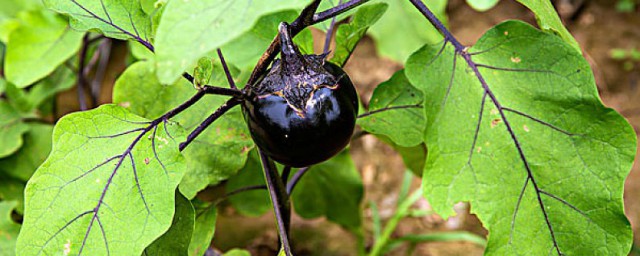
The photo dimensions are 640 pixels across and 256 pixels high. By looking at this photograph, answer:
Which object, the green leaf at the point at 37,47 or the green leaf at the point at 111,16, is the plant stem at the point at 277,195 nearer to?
the green leaf at the point at 111,16

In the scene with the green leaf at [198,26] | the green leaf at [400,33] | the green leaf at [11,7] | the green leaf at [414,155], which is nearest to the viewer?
the green leaf at [198,26]

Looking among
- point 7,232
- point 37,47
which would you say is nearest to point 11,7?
point 37,47

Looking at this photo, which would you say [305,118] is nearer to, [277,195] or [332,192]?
[277,195]

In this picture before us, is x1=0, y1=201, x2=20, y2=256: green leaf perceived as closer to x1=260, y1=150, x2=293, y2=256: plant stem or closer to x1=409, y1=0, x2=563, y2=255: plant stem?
x1=260, y1=150, x2=293, y2=256: plant stem

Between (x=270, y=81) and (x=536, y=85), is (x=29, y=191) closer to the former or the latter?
(x=270, y=81)

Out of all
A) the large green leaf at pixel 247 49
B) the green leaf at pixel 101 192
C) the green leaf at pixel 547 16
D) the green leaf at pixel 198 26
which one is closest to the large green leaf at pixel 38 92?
the large green leaf at pixel 247 49

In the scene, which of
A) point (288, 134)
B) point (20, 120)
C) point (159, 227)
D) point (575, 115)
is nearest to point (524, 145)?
point (575, 115)

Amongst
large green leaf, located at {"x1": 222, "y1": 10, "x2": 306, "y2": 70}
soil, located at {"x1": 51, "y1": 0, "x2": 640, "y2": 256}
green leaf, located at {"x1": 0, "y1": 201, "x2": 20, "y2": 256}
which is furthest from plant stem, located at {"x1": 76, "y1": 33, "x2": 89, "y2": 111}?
large green leaf, located at {"x1": 222, "y1": 10, "x2": 306, "y2": 70}
